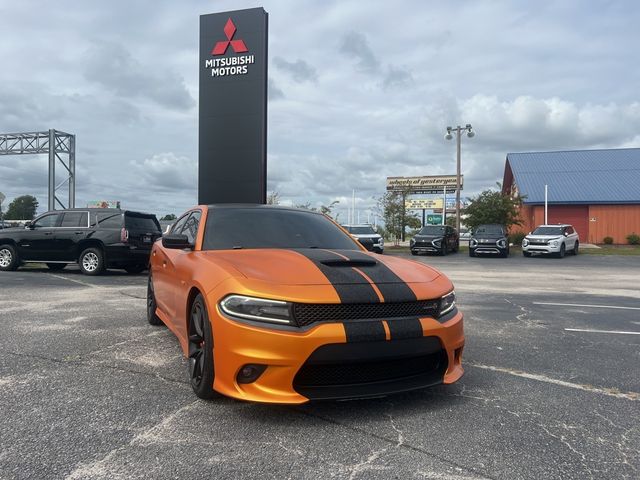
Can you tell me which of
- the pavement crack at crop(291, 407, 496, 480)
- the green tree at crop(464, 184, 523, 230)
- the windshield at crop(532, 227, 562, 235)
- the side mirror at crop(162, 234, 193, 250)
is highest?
the green tree at crop(464, 184, 523, 230)

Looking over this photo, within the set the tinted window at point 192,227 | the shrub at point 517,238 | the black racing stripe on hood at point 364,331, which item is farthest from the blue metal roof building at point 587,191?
the black racing stripe on hood at point 364,331

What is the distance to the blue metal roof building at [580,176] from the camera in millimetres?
33062

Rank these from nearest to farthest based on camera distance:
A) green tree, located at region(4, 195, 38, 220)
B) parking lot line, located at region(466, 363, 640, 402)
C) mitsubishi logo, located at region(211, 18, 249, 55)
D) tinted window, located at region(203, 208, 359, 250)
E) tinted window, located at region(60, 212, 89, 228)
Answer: parking lot line, located at region(466, 363, 640, 402) < tinted window, located at region(203, 208, 359, 250) < tinted window, located at region(60, 212, 89, 228) < mitsubishi logo, located at region(211, 18, 249, 55) < green tree, located at region(4, 195, 38, 220)

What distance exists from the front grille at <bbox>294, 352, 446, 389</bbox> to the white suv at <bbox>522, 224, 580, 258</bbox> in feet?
72.1

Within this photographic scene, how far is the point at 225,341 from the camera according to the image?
123 inches

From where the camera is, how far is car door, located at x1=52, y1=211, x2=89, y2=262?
42.1 ft

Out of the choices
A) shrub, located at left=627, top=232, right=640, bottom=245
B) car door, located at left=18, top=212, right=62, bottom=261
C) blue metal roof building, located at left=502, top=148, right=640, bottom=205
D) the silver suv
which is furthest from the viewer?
blue metal roof building, located at left=502, top=148, right=640, bottom=205

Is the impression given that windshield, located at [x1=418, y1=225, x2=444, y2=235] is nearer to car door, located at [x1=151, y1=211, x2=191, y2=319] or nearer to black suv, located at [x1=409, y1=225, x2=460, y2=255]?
black suv, located at [x1=409, y1=225, x2=460, y2=255]

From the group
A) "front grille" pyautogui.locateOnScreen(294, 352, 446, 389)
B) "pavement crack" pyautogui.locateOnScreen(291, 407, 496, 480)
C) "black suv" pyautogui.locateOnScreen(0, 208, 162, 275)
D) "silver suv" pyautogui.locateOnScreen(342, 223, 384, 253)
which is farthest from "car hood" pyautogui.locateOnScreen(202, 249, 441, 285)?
"silver suv" pyautogui.locateOnScreen(342, 223, 384, 253)

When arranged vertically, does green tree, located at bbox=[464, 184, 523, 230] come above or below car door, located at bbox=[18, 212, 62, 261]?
above

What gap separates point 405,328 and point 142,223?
11.3 meters

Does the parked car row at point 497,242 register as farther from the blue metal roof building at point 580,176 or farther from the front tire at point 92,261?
the front tire at point 92,261

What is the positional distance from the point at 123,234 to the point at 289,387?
10.6 m

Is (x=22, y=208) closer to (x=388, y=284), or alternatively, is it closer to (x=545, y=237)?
(x=545, y=237)
